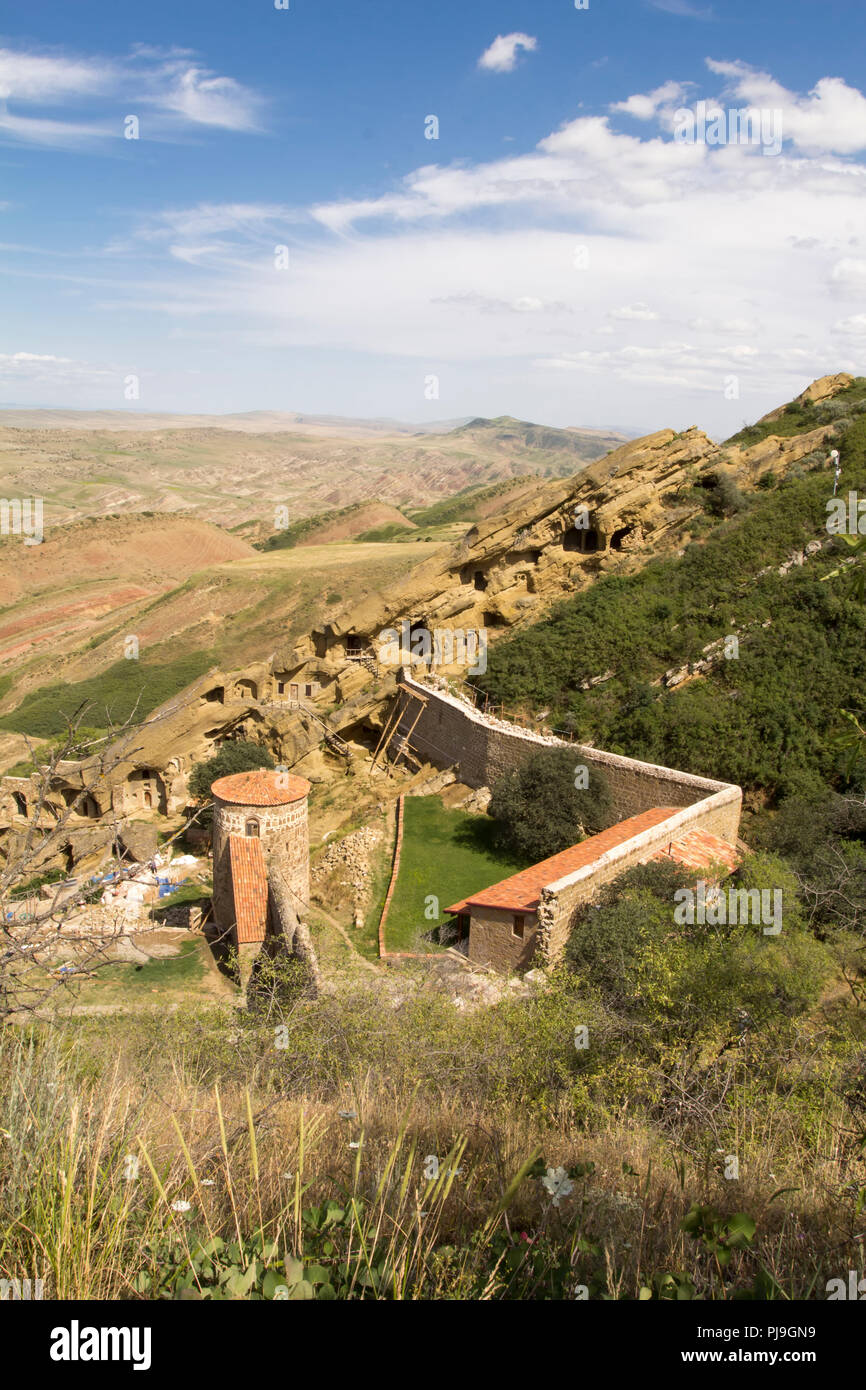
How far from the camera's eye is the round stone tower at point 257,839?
1603 cm

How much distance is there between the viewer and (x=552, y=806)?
1775cm

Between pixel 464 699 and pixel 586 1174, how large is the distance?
66.8 ft

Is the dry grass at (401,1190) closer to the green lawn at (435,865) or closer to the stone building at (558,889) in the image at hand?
the stone building at (558,889)

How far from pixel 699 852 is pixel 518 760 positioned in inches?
234

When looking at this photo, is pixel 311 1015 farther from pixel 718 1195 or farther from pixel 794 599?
pixel 794 599

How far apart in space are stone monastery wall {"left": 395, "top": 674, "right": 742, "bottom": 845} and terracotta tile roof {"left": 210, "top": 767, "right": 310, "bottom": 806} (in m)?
5.53

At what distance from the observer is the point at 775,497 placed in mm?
25875

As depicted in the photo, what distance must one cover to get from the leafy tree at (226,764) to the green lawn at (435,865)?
538 centimetres

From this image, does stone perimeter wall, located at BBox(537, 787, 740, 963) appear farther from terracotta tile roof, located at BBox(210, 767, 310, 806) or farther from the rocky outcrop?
the rocky outcrop

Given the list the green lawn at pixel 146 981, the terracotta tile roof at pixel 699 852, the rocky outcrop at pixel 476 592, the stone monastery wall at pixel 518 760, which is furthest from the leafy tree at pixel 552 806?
the rocky outcrop at pixel 476 592

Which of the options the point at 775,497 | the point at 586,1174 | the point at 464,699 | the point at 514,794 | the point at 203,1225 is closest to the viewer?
the point at 203,1225

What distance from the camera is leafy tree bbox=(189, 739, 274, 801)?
23.7 metres
